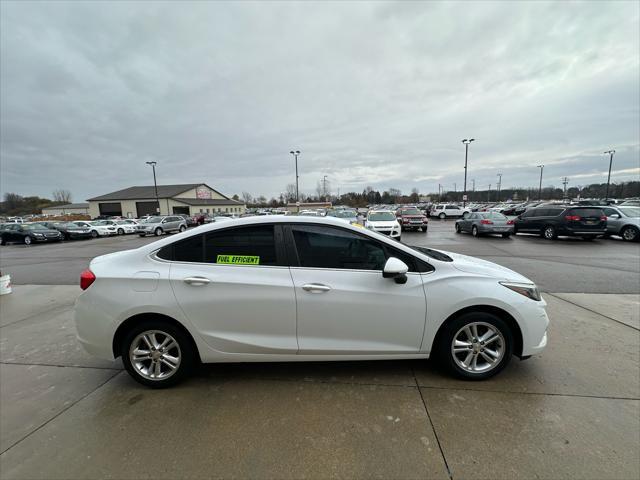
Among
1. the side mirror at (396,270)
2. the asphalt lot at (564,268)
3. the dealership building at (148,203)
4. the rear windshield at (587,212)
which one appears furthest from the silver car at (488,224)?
the dealership building at (148,203)

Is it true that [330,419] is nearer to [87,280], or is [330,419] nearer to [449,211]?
[87,280]

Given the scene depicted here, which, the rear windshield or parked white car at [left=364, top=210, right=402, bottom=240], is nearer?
the rear windshield

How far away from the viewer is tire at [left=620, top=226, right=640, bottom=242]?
13.2 metres

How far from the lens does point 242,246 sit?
2.90 m

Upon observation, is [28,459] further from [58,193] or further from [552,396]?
[58,193]

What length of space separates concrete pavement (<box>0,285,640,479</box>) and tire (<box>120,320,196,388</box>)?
0.46 feet

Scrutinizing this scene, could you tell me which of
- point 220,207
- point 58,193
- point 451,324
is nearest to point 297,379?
point 451,324

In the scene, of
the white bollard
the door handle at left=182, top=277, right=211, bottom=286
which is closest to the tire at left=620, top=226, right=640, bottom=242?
the door handle at left=182, top=277, right=211, bottom=286

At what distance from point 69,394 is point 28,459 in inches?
32.4

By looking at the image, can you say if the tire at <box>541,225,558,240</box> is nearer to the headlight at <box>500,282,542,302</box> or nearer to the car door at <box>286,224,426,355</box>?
the headlight at <box>500,282,542,302</box>

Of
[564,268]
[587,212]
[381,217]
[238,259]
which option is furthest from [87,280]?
[587,212]

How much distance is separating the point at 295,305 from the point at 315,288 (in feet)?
0.83

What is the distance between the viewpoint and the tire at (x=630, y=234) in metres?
13.2

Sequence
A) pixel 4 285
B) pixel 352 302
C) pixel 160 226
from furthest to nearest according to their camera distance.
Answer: pixel 160 226 → pixel 4 285 → pixel 352 302
